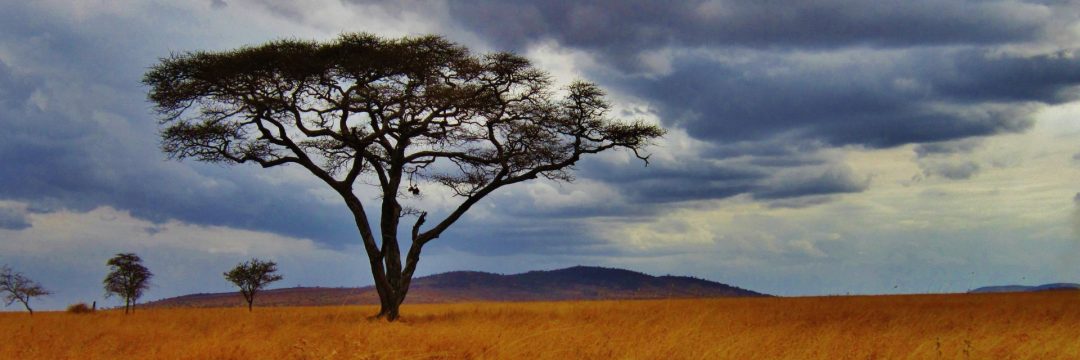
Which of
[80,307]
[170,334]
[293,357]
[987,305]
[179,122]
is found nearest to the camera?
[293,357]

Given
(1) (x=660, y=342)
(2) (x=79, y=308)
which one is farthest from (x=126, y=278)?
(1) (x=660, y=342)

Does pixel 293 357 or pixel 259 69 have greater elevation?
pixel 259 69

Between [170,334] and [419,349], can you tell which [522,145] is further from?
[419,349]

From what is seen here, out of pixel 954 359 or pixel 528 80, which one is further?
pixel 528 80

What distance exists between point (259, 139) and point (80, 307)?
1289 inches

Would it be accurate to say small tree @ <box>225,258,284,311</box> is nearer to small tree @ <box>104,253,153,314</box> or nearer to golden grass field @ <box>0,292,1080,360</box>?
small tree @ <box>104,253,153,314</box>

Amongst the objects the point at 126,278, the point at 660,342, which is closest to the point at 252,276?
the point at 126,278

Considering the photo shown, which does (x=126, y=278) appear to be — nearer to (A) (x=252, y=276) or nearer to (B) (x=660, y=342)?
(A) (x=252, y=276)

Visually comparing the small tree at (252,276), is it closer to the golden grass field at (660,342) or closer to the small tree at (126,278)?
the small tree at (126,278)

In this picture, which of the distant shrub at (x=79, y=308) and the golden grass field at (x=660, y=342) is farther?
the distant shrub at (x=79, y=308)

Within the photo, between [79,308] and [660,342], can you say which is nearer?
[660,342]

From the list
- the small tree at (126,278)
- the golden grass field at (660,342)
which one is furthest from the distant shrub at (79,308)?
the golden grass field at (660,342)

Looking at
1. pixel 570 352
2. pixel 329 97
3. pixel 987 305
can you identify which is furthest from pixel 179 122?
pixel 987 305

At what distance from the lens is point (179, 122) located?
27031 mm
